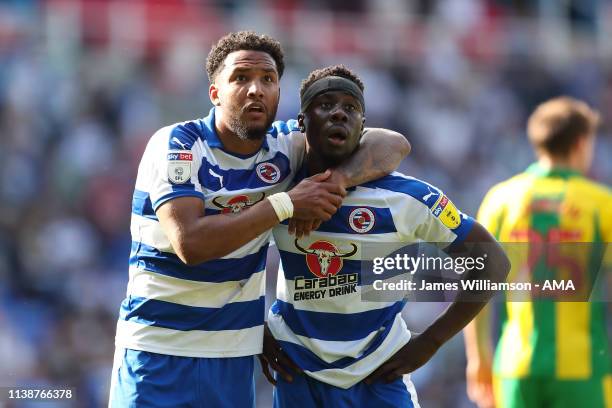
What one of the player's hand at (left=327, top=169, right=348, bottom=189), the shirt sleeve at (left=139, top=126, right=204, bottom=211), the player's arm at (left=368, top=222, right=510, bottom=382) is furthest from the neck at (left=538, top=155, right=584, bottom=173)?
the shirt sleeve at (left=139, top=126, right=204, bottom=211)

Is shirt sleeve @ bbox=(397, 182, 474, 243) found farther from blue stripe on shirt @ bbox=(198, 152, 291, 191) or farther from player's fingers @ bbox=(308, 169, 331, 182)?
blue stripe on shirt @ bbox=(198, 152, 291, 191)

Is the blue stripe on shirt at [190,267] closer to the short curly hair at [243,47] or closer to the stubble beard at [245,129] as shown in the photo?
the stubble beard at [245,129]

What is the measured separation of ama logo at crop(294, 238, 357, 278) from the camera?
5352mm

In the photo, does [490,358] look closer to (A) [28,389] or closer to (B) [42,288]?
(A) [28,389]

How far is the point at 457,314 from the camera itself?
18.2ft

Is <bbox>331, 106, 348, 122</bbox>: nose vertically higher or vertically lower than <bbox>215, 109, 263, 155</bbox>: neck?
higher

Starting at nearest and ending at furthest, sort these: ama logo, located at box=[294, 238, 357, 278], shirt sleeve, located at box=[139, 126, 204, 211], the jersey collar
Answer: shirt sleeve, located at box=[139, 126, 204, 211], ama logo, located at box=[294, 238, 357, 278], the jersey collar

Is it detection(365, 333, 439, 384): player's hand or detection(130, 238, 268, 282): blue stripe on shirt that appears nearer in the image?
detection(130, 238, 268, 282): blue stripe on shirt

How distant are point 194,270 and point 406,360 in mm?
1148

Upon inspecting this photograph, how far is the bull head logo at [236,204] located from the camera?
204 inches

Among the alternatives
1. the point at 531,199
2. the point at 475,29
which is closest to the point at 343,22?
the point at 475,29

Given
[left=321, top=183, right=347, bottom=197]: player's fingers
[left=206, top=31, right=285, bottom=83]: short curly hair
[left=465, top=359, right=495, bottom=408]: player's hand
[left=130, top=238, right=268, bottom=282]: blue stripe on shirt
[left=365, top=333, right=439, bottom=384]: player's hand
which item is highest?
[left=206, top=31, right=285, bottom=83]: short curly hair

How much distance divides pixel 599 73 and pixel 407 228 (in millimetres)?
13289

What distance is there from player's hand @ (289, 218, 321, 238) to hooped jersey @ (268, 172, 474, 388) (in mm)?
166
